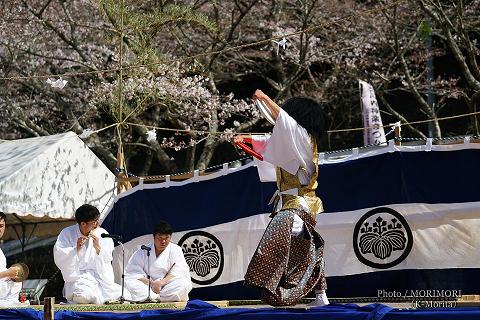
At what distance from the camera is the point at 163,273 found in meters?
7.86

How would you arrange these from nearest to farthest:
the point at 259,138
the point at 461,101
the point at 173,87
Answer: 1. the point at 259,138
2. the point at 173,87
3. the point at 461,101

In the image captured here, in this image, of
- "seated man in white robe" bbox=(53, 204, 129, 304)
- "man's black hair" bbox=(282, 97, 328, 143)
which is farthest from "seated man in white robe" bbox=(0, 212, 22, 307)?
"man's black hair" bbox=(282, 97, 328, 143)

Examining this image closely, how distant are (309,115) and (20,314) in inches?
84.4

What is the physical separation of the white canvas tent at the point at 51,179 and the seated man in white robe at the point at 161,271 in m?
1.55

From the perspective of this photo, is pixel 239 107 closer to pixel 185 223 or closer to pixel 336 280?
pixel 185 223

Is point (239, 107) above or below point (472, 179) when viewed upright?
above

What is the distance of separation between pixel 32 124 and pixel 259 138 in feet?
25.7

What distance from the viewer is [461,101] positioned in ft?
45.0

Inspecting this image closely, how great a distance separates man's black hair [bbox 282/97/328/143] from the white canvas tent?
174 inches

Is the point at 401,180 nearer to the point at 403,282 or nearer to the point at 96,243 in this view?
the point at 403,282

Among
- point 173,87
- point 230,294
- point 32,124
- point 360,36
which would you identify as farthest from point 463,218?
point 32,124

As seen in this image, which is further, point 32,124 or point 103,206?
point 32,124

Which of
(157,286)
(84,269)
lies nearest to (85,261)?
(84,269)

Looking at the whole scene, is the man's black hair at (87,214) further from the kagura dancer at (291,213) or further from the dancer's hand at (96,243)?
the kagura dancer at (291,213)
